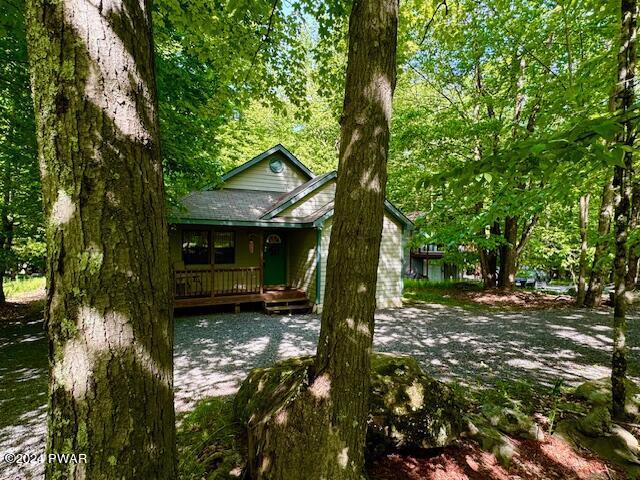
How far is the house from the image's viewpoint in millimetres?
10508

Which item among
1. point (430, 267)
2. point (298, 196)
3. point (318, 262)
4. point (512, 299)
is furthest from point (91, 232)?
point (430, 267)

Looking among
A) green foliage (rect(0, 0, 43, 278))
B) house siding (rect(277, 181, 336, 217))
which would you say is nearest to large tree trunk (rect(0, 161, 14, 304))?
green foliage (rect(0, 0, 43, 278))

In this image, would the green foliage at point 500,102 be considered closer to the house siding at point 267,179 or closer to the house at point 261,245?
the house at point 261,245

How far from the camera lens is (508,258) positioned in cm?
1479

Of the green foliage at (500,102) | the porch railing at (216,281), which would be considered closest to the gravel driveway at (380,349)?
the porch railing at (216,281)

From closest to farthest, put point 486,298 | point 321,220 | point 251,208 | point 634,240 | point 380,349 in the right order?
point 634,240, point 380,349, point 321,220, point 251,208, point 486,298

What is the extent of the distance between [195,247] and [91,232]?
1066cm

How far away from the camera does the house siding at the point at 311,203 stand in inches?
453

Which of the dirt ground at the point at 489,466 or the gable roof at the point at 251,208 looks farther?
the gable roof at the point at 251,208

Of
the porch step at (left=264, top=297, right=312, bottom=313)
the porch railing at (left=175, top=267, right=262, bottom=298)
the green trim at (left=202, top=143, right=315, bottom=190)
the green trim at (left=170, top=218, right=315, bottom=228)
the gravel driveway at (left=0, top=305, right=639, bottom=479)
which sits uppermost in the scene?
the green trim at (left=202, top=143, right=315, bottom=190)

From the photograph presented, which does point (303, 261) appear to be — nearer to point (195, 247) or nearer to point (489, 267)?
point (195, 247)

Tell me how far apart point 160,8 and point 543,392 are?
24.9 ft

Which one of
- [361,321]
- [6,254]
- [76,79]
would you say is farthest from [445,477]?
[6,254]

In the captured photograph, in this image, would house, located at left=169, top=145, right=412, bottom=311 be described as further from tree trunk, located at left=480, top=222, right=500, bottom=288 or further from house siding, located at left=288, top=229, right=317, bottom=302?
tree trunk, located at left=480, top=222, right=500, bottom=288
